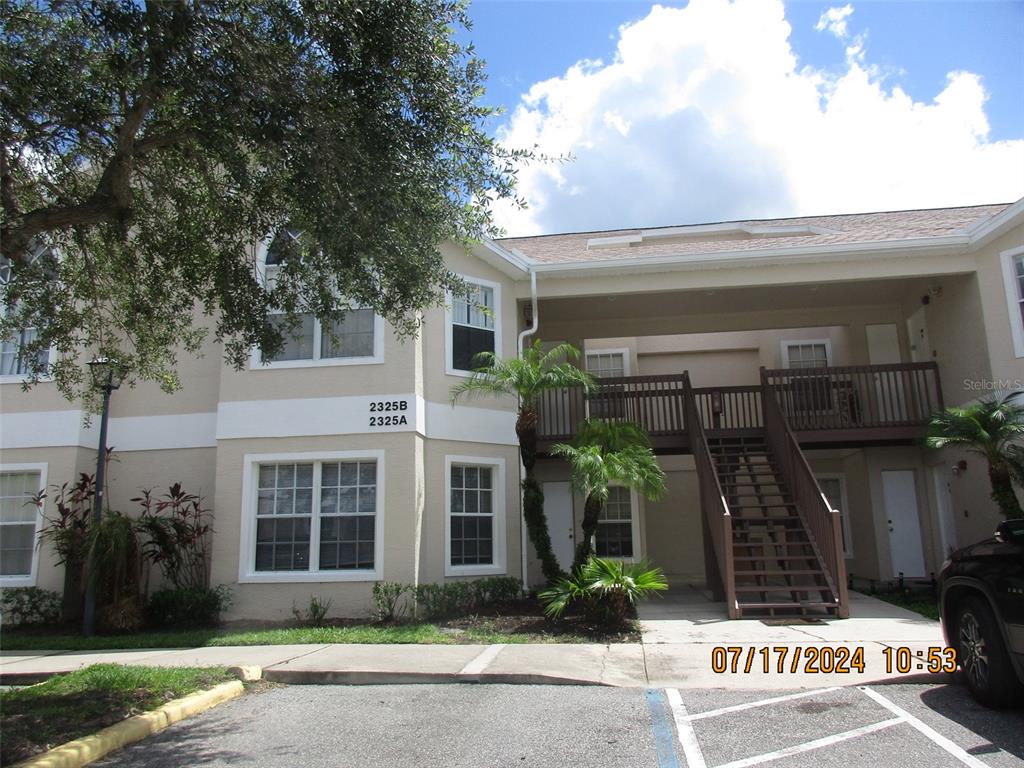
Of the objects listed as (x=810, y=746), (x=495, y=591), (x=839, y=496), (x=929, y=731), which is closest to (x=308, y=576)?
(x=495, y=591)

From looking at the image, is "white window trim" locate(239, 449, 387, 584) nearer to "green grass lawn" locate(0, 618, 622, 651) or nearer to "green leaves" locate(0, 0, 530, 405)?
"green grass lawn" locate(0, 618, 622, 651)

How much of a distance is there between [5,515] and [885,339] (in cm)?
1697

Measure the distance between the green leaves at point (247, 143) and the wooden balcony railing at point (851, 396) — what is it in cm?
782

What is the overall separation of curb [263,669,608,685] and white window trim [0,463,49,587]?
273 inches

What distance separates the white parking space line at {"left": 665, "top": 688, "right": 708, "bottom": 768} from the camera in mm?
5105

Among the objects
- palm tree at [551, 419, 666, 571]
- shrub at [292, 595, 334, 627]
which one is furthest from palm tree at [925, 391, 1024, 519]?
shrub at [292, 595, 334, 627]

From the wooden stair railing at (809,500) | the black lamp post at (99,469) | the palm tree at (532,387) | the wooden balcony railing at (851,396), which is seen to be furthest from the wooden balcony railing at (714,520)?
the black lamp post at (99,469)

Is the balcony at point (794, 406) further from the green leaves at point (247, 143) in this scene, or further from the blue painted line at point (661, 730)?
the blue painted line at point (661, 730)

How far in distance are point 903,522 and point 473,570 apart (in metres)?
9.00

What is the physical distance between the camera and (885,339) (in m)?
16.4

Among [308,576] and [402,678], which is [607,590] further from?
[308,576]

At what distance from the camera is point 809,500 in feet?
Answer: 38.4

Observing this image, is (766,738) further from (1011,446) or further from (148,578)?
(148,578)

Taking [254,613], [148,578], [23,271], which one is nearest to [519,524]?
[254,613]
